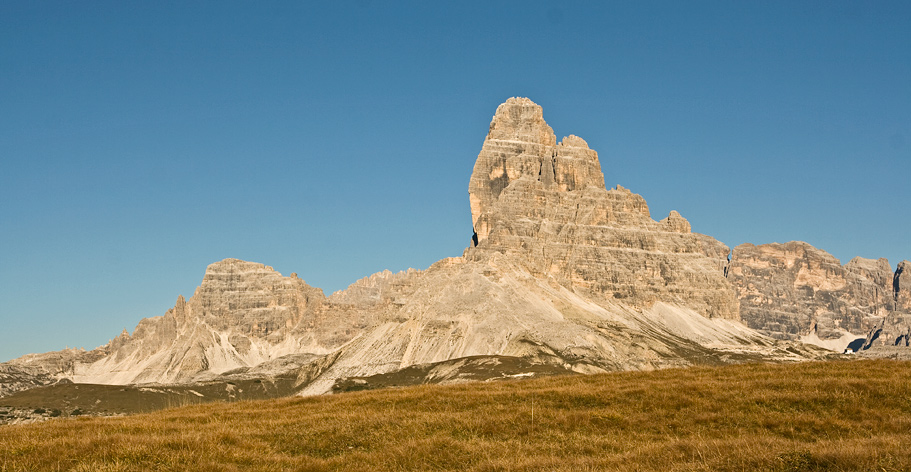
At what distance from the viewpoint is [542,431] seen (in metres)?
25.7

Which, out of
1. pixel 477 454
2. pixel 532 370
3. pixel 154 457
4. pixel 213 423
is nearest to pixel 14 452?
pixel 154 457

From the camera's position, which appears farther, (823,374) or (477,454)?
(823,374)

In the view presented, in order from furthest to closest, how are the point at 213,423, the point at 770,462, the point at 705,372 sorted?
the point at 705,372
the point at 213,423
the point at 770,462

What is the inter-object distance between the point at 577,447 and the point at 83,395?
202044 mm

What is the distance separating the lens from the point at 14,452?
21.7 m

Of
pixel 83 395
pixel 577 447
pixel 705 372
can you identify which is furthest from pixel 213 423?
pixel 83 395

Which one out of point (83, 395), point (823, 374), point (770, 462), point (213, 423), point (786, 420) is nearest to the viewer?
point (770, 462)

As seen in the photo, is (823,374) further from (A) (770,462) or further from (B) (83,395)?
(B) (83,395)

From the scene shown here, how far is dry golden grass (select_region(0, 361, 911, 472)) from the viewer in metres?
20.4

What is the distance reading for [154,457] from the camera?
2097cm

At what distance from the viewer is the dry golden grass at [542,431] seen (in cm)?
2042

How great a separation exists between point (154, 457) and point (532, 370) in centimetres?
Answer: 16749

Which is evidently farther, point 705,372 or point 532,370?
point 532,370

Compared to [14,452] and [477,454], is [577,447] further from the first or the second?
[14,452]
